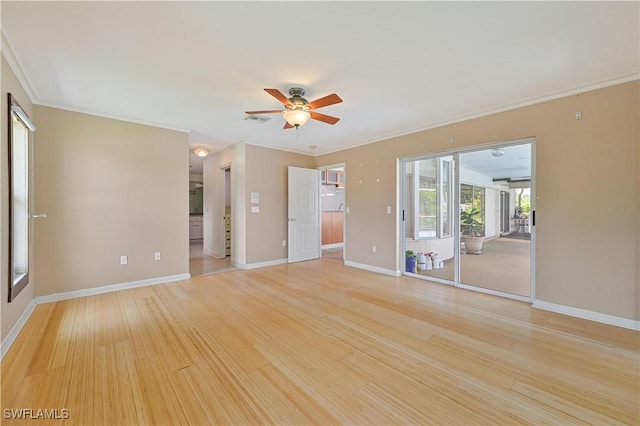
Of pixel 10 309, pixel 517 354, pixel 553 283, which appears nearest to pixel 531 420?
pixel 517 354

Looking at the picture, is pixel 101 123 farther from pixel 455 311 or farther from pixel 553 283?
pixel 553 283

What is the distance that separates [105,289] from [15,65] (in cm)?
273

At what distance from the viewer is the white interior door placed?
5.74 metres

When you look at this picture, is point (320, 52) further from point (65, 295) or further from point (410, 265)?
point (65, 295)

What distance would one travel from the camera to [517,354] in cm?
215

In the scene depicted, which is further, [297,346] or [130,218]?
[130,218]

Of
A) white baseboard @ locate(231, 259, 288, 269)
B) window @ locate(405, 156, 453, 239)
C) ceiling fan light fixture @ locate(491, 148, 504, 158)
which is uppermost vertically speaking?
ceiling fan light fixture @ locate(491, 148, 504, 158)

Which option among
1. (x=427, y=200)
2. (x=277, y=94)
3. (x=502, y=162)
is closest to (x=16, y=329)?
(x=277, y=94)

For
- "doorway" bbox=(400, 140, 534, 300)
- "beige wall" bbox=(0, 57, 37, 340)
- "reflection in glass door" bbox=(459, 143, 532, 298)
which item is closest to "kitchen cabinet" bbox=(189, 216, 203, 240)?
"beige wall" bbox=(0, 57, 37, 340)

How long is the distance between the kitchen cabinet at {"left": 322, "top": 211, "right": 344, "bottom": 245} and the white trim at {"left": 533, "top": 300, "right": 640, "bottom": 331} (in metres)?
5.20

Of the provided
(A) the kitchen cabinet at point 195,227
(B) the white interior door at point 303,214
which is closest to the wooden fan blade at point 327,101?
(B) the white interior door at point 303,214

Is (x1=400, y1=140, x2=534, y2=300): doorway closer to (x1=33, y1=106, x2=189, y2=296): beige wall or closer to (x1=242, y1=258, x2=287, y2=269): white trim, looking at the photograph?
(x1=242, y1=258, x2=287, y2=269): white trim

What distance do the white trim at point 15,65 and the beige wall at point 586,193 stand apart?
4852mm

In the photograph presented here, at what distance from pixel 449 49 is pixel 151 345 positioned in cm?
351
